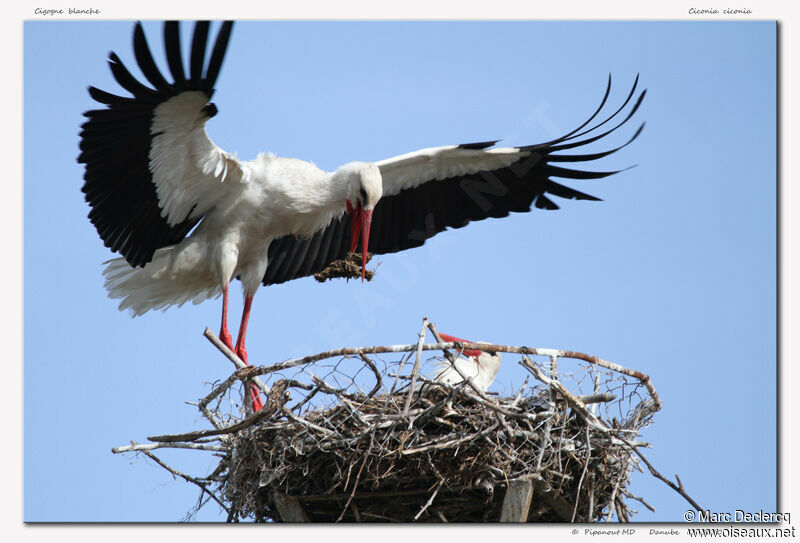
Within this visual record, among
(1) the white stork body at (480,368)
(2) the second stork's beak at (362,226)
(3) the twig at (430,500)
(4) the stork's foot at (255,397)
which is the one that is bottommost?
(3) the twig at (430,500)

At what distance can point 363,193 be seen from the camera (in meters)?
6.62

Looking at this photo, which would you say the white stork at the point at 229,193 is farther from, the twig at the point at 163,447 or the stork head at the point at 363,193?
the twig at the point at 163,447

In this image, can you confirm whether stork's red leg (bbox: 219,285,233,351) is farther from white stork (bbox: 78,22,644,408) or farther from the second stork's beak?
the second stork's beak

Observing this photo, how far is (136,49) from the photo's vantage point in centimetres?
529

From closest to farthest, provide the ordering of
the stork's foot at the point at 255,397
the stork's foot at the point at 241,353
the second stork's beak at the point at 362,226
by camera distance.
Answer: the stork's foot at the point at 255,397
the second stork's beak at the point at 362,226
the stork's foot at the point at 241,353

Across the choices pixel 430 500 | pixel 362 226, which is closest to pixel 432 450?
pixel 430 500

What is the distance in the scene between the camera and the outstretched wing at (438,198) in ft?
23.5

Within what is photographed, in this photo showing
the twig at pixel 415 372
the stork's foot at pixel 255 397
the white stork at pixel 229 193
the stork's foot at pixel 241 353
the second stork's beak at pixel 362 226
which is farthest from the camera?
the stork's foot at pixel 241 353

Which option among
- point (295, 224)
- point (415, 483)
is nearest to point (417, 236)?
point (295, 224)

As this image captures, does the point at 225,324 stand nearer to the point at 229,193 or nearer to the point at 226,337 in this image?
the point at 226,337

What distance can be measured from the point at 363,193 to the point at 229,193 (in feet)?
2.92

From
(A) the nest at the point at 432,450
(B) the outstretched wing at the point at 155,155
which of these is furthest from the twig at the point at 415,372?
(B) the outstretched wing at the point at 155,155

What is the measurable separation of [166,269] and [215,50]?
192 centimetres

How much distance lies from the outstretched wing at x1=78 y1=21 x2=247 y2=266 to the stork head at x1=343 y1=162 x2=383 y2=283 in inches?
28.4
